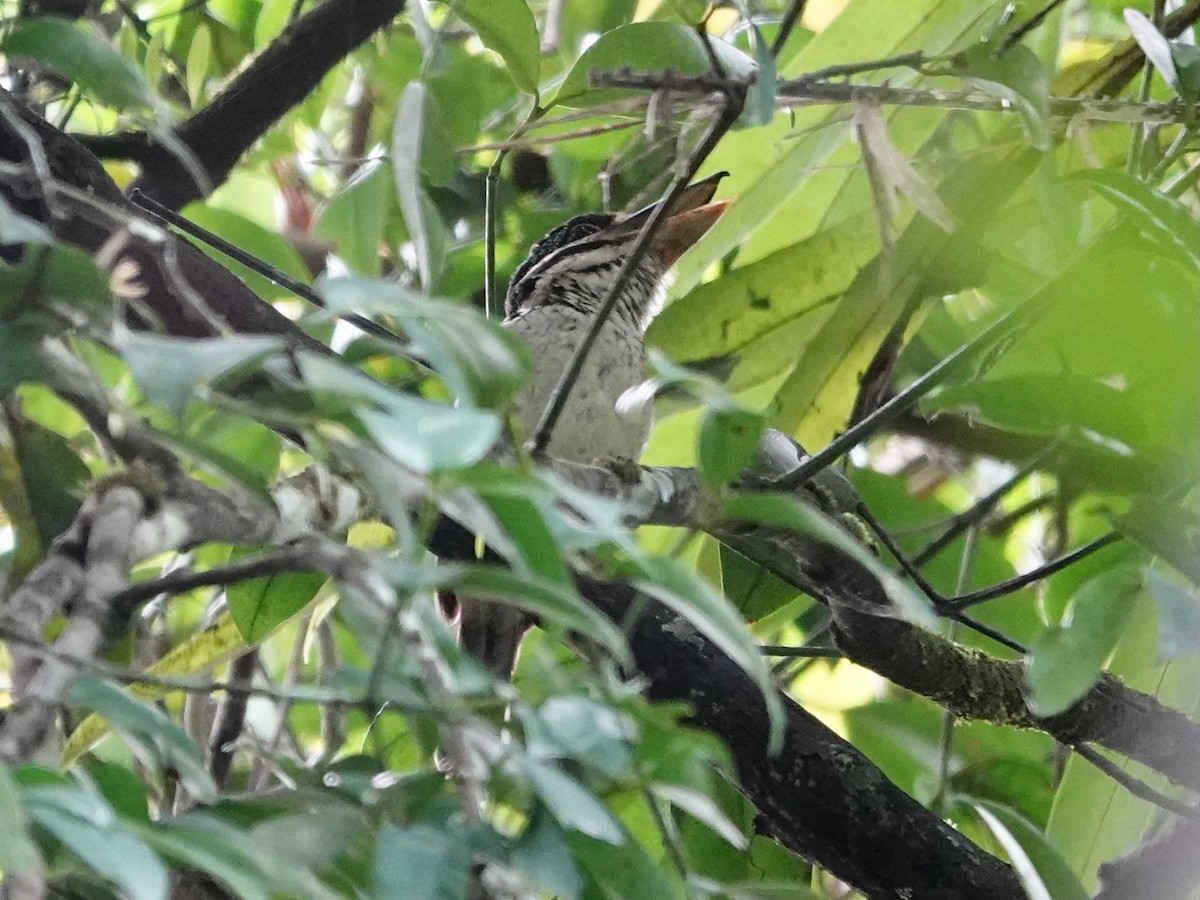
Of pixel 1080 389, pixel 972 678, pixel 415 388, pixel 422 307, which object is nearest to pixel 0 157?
pixel 415 388

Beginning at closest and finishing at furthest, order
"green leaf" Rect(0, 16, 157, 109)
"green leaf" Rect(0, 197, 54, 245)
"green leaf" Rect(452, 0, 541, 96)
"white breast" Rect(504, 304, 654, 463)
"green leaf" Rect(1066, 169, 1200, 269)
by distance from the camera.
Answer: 1. "green leaf" Rect(0, 197, 54, 245)
2. "green leaf" Rect(0, 16, 157, 109)
3. "green leaf" Rect(1066, 169, 1200, 269)
4. "green leaf" Rect(452, 0, 541, 96)
5. "white breast" Rect(504, 304, 654, 463)

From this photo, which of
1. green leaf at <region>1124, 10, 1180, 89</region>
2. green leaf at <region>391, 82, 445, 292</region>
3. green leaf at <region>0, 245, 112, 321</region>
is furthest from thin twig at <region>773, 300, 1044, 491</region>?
green leaf at <region>0, 245, 112, 321</region>

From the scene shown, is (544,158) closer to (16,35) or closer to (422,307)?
(16,35)

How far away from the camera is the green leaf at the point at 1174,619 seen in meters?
0.60

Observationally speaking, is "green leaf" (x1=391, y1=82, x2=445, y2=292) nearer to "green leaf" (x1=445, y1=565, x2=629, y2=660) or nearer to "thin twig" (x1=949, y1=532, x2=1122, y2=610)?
"green leaf" (x1=445, y1=565, x2=629, y2=660)

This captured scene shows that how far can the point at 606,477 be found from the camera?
3.56 ft

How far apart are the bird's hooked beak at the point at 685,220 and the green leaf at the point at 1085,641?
3.52 feet

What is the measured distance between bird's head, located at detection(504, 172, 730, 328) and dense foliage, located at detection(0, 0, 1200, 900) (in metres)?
0.09

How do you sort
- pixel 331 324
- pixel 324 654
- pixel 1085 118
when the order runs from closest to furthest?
pixel 1085 118, pixel 331 324, pixel 324 654

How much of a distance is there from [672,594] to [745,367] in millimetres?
924

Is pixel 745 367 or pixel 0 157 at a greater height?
pixel 0 157

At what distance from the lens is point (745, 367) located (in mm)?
1477

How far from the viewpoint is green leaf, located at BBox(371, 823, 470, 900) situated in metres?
0.53

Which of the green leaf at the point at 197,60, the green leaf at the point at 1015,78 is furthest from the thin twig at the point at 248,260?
the green leaf at the point at 1015,78
